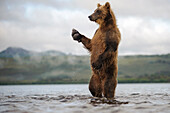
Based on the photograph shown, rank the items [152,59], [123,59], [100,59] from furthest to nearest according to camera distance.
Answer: [123,59] → [152,59] → [100,59]

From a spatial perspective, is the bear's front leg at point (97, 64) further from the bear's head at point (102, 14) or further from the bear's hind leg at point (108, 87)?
the bear's head at point (102, 14)

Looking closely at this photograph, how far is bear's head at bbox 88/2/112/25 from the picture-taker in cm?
918

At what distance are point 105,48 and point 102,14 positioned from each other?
124 centimetres

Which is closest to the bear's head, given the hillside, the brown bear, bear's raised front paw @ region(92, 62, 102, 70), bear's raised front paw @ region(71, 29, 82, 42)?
the brown bear

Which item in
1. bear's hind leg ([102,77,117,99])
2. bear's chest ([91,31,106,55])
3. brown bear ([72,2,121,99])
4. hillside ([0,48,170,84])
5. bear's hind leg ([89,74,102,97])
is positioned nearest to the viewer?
brown bear ([72,2,121,99])

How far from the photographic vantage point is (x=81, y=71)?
492ft

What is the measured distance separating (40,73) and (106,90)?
152752mm

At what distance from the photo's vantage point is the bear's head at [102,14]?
9.18 meters

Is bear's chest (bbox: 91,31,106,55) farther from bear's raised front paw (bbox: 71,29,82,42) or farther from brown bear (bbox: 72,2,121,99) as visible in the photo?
bear's raised front paw (bbox: 71,29,82,42)

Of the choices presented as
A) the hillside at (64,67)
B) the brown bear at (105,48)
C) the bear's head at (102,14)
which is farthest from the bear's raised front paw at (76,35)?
the hillside at (64,67)

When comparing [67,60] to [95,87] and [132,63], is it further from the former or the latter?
[95,87]

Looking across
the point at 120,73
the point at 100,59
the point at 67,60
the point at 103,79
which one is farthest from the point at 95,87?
the point at 67,60

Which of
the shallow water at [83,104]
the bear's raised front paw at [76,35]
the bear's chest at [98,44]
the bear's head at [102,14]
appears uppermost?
the bear's head at [102,14]

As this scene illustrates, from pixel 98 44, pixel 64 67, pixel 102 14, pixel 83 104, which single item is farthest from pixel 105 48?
pixel 64 67
